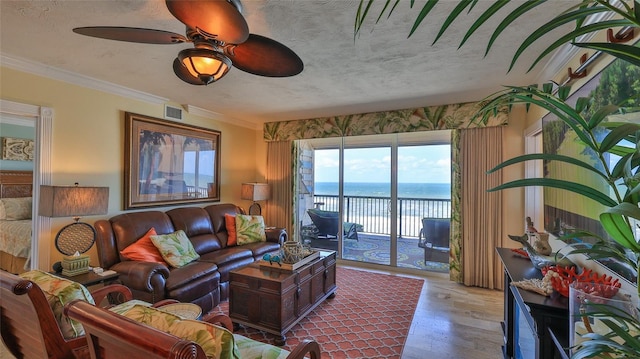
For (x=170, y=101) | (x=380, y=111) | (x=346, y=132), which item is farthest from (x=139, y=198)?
(x=380, y=111)

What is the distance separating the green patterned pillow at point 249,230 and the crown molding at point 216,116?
64.7 inches

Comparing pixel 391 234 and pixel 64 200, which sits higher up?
pixel 64 200

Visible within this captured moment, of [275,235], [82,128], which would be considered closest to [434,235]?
[275,235]

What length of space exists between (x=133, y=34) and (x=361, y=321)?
2970mm

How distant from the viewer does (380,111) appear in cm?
425

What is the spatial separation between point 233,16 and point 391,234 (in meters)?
3.91

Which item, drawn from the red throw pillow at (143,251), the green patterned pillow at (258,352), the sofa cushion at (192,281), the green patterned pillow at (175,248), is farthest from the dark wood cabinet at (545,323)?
the red throw pillow at (143,251)

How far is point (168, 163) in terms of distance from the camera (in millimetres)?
3814

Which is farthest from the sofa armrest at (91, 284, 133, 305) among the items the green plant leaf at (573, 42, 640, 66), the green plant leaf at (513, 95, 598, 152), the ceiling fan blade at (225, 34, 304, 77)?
the green plant leaf at (573, 42, 640, 66)

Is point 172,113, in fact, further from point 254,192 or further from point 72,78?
point 254,192

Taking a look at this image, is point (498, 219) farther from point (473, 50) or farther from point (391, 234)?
point (473, 50)

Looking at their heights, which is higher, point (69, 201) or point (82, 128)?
point (82, 128)

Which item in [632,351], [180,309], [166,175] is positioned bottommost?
[180,309]

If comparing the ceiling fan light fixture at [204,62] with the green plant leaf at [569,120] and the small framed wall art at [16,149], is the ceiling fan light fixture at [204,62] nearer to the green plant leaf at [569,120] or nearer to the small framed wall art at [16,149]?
the green plant leaf at [569,120]
